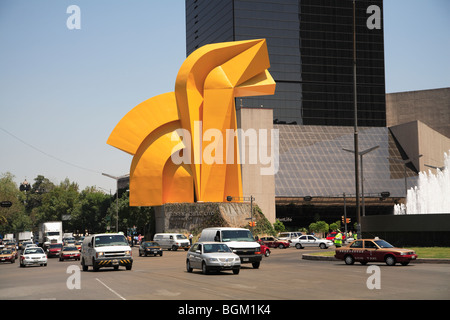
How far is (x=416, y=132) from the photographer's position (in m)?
101

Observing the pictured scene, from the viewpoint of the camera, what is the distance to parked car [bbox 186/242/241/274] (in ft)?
81.4

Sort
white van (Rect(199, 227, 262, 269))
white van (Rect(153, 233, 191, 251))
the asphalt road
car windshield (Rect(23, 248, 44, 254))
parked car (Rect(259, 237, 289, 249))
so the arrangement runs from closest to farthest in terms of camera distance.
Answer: the asphalt road → white van (Rect(199, 227, 262, 269)) → car windshield (Rect(23, 248, 44, 254)) → parked car (Rect(259, 237, 289, 249)) → white van (Rect(153, 233, 191, 251))

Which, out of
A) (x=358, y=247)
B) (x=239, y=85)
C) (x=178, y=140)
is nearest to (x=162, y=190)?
(x=178, y=140)

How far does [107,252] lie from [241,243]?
6368 millimetres

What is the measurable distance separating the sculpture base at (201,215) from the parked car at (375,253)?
32.1 metres

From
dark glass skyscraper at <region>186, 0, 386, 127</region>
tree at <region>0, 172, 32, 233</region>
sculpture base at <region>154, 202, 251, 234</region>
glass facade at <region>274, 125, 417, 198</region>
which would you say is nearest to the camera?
sculpture base at <region>154, 202, 251, 234</region>

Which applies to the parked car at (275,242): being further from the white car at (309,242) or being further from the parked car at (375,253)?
the parked car at (375,253)

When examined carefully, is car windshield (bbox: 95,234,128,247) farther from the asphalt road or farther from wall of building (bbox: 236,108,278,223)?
wall of building (bbox: 236,108,278,223)

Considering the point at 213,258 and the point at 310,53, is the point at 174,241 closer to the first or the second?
the point at 213,258

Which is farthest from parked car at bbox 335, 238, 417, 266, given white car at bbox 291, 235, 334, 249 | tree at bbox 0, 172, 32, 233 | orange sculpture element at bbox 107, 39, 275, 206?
tree at bbox 0, 172, 32, 233

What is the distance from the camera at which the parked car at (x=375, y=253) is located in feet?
96.1

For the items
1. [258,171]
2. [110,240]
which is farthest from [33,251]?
[258,171]

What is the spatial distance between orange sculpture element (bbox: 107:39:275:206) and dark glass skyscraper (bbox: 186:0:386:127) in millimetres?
70797

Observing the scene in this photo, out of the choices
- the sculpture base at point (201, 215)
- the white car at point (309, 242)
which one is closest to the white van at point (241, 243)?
the white car at point (309, 242)
